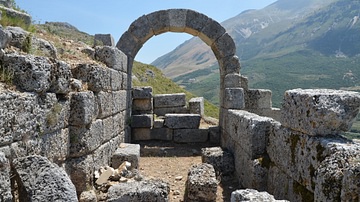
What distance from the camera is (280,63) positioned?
10769 cm

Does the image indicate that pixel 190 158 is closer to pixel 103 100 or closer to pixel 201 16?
pixel 103 100

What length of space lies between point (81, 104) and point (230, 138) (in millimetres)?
4398

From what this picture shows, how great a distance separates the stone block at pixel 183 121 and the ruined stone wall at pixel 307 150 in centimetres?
464

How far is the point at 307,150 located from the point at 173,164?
5.20 meters

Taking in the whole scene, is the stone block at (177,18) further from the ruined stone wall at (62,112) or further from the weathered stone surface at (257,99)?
the weathered stone surface at (257,99)

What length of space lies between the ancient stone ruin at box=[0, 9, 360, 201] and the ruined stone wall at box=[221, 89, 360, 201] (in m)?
0.01

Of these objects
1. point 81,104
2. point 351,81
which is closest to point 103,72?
point 81,104

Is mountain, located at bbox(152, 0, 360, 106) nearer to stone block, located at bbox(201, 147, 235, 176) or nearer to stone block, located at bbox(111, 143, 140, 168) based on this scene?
stone block, located at bbox(201, 147, 235, 176)

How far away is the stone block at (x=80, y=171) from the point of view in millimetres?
5582

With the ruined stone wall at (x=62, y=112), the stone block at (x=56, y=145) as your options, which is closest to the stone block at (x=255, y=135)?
the ruined stone wall at (x=62, y=112)

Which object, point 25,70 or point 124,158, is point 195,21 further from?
point 25,70

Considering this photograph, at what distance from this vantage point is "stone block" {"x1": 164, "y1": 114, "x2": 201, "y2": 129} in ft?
36.2

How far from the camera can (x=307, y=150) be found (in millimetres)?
4219

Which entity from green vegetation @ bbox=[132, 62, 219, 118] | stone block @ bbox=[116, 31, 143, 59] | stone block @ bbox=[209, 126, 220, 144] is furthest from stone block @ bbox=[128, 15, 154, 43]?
green vegetation @ bbox=[132, 62, 219, 118]
